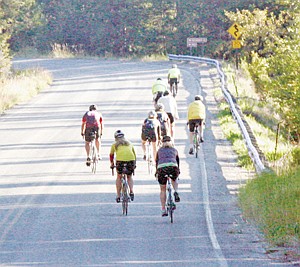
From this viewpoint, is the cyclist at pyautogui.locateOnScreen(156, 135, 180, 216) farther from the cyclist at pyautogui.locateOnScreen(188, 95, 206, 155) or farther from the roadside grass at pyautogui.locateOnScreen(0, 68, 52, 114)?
the roadside grass at pyautogui.locateOnScreen(0, 68, 52, 114)

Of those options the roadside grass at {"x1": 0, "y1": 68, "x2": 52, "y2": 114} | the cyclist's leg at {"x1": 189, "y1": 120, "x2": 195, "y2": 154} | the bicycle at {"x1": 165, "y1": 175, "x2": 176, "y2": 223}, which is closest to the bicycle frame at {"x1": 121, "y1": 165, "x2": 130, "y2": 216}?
the bicycle at {"x1": 165, "y1": 175, "x2": 176, "y2": 223}

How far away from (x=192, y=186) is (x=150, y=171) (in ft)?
6.82

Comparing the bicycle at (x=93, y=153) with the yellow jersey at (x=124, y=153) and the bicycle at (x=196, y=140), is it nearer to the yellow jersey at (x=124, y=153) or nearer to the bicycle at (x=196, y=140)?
the bicycle at (x=196, y=140)

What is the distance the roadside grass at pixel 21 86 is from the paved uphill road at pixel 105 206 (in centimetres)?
417

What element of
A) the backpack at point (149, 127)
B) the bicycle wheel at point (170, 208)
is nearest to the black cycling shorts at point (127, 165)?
the bicycle wheel at point (170, 208)

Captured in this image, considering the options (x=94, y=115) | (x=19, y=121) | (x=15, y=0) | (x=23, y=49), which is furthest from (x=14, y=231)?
(x=23, y=49)

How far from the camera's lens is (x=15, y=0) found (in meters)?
62.0

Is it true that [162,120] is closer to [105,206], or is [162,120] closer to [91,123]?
[91,123]

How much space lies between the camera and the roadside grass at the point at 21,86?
3856cm

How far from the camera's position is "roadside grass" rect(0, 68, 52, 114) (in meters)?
38.6

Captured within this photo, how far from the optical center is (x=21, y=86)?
42.3m

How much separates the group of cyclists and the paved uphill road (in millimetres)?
699

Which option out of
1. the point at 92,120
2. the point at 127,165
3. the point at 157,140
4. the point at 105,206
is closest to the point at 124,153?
the point at 127,165

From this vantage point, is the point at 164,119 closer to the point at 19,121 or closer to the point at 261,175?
the point at 261,175
